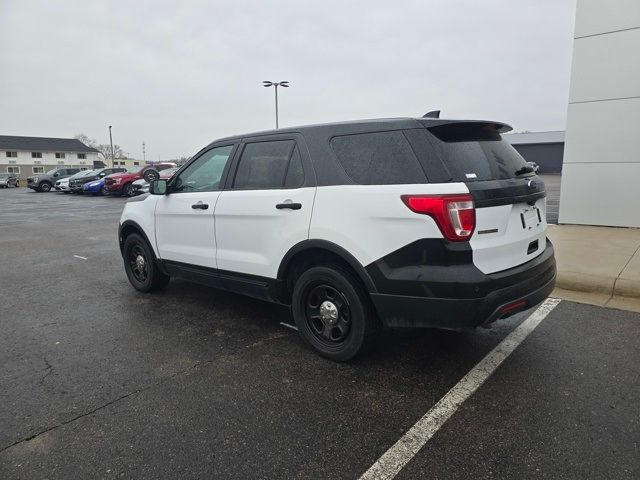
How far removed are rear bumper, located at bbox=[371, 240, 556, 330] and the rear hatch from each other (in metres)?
0.10

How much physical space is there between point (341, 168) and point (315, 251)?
2.25 ft

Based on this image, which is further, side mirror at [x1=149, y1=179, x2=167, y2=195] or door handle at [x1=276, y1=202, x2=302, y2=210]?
side mirror at [x1=149, y1=179, x2=167, y2=195]

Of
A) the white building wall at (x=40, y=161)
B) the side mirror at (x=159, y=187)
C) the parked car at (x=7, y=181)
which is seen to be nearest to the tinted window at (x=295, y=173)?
the side mirror at (x=159, y=187)

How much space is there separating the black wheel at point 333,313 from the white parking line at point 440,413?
A: 2.35 feet

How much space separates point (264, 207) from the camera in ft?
12.4

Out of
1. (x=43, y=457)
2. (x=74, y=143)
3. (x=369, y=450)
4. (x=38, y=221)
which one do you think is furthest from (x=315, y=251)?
(x=74, y=143)

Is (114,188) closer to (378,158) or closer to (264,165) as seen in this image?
(264,165)

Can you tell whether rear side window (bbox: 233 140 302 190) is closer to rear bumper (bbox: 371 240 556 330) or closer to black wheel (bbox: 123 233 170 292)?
rear bumper (bbox: 371 240 556 330)

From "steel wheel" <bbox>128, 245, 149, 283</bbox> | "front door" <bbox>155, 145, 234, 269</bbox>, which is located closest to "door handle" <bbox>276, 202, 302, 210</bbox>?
"front door" <bbox>155, 145, 234, 269</bbox>

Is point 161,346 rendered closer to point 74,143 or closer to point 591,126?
point 591,126

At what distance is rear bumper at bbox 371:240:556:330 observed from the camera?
2.85m

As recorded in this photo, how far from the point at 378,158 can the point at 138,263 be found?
3.81 metres

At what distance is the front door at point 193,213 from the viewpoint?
4.39 m

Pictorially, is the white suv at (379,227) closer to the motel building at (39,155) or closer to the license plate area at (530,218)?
the license plate area at (530,218)
